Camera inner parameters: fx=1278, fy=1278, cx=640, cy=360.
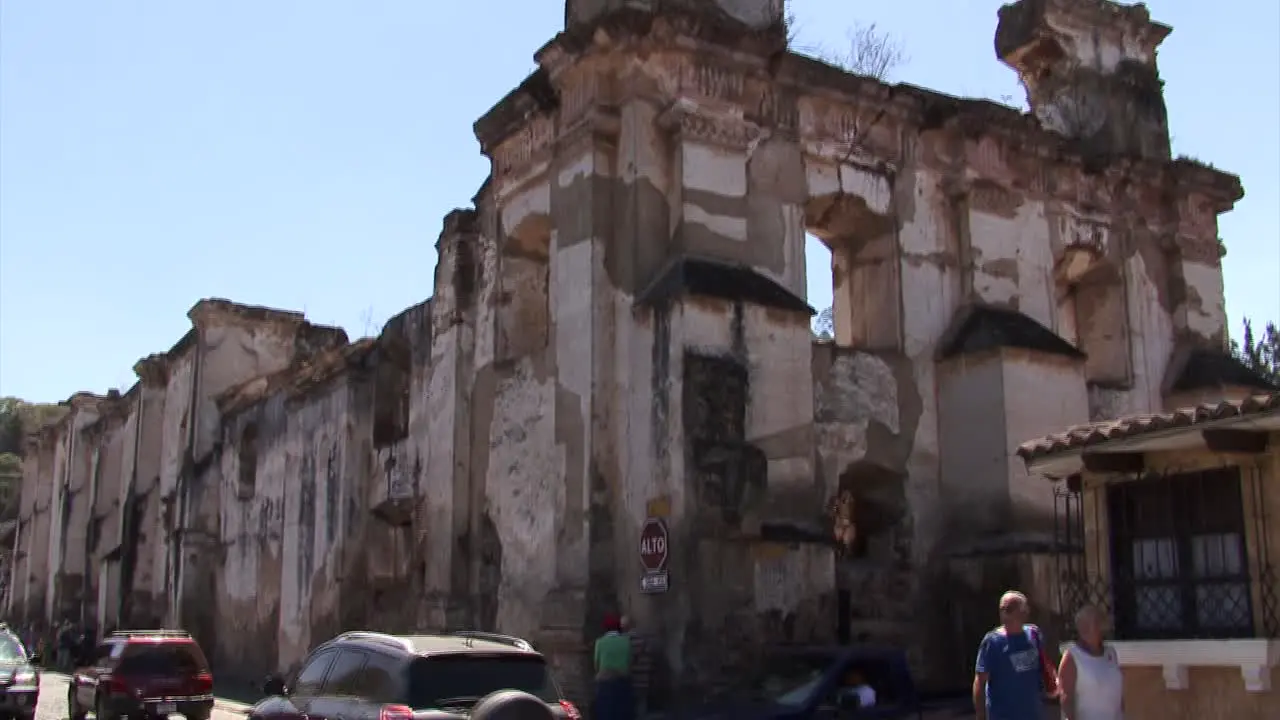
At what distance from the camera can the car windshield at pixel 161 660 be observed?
1600 cm

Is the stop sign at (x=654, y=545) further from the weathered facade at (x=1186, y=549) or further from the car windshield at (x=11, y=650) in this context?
the car windshield at (x=11, y=650)

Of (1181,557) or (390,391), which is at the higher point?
(390,391)

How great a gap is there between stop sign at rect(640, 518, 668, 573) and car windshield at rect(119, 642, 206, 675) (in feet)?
21.5

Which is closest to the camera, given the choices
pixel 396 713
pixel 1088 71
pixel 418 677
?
pixel 396 713

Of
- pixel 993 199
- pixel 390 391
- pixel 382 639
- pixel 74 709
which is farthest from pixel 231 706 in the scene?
pixel 993 199

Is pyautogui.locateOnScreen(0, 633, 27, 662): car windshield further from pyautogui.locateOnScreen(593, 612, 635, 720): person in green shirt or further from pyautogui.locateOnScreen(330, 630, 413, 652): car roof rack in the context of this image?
pyautogui.locateOnScreen(330, 630, 413, 652): car roof rack

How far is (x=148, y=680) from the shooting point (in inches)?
626

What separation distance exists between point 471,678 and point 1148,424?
5272 mm

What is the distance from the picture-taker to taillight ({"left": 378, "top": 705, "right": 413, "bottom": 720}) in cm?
754

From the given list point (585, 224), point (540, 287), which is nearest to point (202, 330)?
point (540, 287)

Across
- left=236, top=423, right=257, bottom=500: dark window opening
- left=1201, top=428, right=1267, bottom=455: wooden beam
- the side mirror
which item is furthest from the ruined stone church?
left=236, top=423, right=257, bottom=500: dark window opening

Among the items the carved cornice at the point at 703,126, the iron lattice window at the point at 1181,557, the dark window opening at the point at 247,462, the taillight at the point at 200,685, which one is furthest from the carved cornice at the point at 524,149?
the dark window opening at the point at 247,462

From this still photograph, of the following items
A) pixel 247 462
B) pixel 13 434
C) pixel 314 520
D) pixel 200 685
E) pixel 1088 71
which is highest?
pixel 13 434

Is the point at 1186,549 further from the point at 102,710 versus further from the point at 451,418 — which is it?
the point at 102,710
